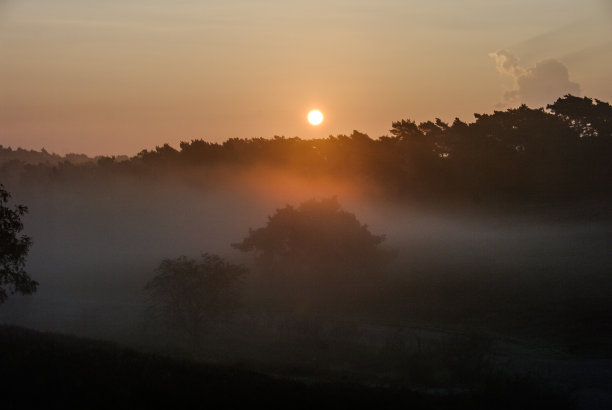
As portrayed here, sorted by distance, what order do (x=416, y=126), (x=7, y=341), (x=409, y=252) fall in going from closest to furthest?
(x=7, y=341), (x=409, y=252), (x=416, y=126)

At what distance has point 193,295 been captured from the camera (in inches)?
2122

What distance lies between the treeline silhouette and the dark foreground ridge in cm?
7044

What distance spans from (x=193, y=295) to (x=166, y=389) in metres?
28.9

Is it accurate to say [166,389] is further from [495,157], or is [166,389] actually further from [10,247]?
[495,157]

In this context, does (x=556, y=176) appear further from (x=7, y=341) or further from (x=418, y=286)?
(x=7, y=341)

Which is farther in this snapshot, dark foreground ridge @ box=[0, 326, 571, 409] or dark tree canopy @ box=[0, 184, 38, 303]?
dark tree canopy @ box=[0, 184, 38, 303]

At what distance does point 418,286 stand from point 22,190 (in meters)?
119

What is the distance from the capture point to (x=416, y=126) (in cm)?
11588

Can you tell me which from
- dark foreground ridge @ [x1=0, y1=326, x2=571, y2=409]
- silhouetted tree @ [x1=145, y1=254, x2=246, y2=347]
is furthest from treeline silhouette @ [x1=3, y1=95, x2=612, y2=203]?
dark foreground ridge @ [x1=0, y1=326, x2=571, y2=409]

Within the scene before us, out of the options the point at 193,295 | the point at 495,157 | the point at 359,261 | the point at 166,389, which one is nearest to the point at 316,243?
the point at 359,261

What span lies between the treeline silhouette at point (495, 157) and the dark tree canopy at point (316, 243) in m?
26.6

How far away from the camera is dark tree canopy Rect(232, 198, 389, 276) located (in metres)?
75.9

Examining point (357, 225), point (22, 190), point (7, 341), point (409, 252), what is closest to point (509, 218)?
point (409, 252)

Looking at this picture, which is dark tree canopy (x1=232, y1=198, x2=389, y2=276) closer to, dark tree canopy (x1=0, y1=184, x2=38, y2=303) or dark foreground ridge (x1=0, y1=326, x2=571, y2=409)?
dark tree canopy (x1=0, y1=184, x2=38, y2=303)
